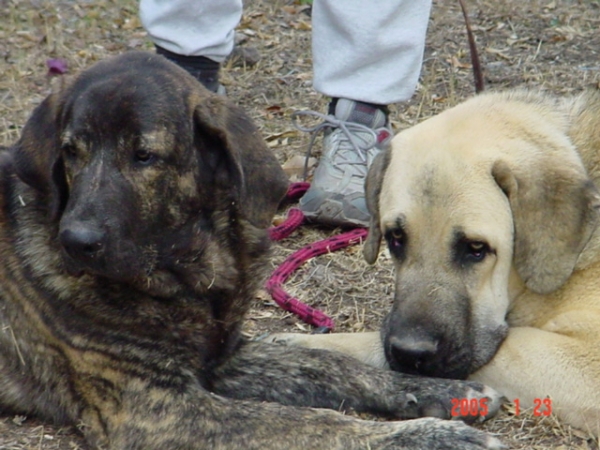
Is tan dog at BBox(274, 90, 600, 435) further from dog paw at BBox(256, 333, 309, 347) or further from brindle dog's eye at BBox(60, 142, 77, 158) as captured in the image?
brindle dog's eye at BBox(60, 142, 77, 158)

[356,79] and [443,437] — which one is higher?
[356,79]

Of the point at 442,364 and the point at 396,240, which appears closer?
the point at 442,364

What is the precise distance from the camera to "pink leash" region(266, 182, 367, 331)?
15.2 ft

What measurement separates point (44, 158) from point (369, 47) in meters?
2.47

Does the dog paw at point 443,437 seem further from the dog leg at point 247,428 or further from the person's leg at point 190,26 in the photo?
the person's leg at point 190,26

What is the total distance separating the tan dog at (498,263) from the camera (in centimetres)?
369

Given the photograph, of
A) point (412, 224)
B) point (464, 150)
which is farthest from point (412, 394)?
point (464, 150)

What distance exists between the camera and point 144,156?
354cm

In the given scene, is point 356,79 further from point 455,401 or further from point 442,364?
point 455,401

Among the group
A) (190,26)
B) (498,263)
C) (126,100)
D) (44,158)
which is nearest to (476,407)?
(498,263)

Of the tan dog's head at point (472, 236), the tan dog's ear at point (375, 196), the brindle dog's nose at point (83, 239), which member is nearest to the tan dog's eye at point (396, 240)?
the tan dog's head at point (472, 236)

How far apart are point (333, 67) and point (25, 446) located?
294cm

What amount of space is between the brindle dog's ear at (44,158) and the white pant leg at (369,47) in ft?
7.45

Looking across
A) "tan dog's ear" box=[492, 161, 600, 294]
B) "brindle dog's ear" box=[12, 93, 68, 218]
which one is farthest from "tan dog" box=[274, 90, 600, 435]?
"brindle dog's ear" box=[12, 93, 68, 218]
